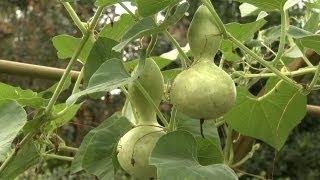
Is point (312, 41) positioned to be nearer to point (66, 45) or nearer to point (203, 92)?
point (203, 92)

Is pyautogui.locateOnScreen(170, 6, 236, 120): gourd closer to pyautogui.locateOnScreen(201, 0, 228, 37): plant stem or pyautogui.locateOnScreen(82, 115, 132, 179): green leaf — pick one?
pyautogui.locateOnScreen(201, 0, 228, 37): plant stem

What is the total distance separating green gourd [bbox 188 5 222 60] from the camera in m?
0.59

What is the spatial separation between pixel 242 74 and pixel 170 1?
405mm

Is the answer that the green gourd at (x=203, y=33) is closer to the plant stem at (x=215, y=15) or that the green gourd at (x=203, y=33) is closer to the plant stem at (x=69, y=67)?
the plant stem at (x=215, y=15)

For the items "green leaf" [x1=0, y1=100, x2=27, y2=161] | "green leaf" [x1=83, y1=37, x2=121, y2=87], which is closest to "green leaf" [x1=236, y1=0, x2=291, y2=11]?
"green leaf" [x1=83, y1=37, x2=121, y2=87]

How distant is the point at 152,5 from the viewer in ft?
1.84

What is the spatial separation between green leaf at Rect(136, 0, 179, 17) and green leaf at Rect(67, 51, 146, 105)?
0.05m

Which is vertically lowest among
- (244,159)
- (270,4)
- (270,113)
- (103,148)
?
(244,159)

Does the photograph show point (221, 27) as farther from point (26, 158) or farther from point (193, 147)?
point (26, 158)

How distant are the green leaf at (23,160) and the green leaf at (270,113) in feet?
0.84

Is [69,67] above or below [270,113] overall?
above

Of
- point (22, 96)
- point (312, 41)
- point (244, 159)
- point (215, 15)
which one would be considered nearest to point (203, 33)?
point (215, 15)

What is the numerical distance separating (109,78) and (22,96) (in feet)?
0.74

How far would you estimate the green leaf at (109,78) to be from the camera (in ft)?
1.79
